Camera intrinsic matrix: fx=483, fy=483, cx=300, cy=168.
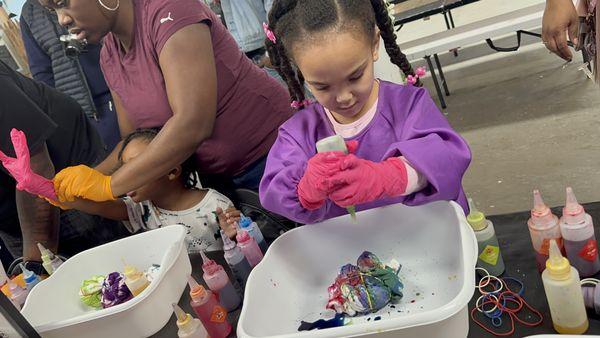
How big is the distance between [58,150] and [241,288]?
3.13ft

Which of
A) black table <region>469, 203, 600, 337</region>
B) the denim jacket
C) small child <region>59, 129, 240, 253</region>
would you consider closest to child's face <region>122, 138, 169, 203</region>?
small child <region>59, 129, 240, 253</region>

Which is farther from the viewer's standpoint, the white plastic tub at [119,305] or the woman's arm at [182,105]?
the woman's arm at [182,105]

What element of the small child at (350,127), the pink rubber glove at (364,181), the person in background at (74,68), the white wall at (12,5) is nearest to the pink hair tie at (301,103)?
the small child at (350,127)

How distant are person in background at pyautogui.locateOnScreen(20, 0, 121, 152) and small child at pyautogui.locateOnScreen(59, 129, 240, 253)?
578mm

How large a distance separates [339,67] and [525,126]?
2.51 metres

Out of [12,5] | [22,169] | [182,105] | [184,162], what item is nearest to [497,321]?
[182,105]

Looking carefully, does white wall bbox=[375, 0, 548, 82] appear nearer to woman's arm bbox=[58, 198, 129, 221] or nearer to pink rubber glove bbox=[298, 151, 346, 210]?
Answer: woman's arm bbox=[58, 198, 129, 221]

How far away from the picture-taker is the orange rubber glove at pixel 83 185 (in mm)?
1325

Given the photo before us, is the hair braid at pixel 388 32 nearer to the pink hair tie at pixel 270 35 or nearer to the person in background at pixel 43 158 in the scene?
the pink hair tie at pixel 270 35

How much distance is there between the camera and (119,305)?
3.45ft

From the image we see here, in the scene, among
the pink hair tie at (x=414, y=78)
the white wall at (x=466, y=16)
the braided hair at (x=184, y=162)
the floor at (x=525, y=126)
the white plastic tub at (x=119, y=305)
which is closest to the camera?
the white plastic tub at (x=119, y=305)

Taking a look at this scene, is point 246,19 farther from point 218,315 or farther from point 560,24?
point 218,315

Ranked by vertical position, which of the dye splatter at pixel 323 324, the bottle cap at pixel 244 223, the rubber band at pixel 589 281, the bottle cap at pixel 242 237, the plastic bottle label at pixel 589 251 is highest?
the bottle cap at pixel 242 237

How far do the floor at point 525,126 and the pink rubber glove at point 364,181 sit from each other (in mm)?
1707
